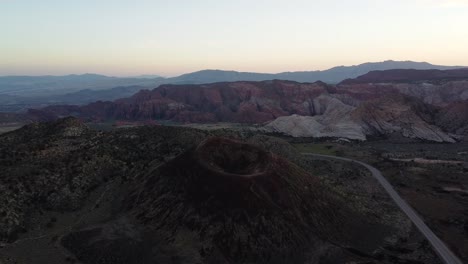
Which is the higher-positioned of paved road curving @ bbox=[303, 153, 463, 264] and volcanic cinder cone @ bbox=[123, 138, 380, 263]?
volcanic cinder cone @ bbox=[123, 138, 380, 263]

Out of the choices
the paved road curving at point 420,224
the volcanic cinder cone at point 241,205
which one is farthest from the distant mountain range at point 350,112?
the volcanic cinder cone at point 241,205

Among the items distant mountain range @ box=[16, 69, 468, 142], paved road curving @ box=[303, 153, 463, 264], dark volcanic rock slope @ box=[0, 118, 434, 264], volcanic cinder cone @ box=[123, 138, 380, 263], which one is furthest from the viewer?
distant mountain range @ box=[16, 69, 468, 142]

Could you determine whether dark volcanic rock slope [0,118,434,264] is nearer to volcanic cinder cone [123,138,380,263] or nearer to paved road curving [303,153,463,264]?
volcanic cinder cone [123,138,380,263]

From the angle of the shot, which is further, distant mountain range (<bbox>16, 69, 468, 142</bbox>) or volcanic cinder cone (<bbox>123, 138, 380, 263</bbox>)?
distant mountain range (<bbox>16, 69, 468, 142</bbox>)

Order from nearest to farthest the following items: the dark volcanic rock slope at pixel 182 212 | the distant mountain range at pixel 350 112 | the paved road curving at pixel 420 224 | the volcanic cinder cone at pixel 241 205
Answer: the dark volcanic rock slope at pixel 182 212
the volcanic cinder cone at pixel 241 205
the paved road curving at pixel 420 224
the distant mountain range at pixel 350 112

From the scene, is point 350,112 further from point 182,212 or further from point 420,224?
point 182,212

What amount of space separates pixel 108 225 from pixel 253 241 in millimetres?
14638

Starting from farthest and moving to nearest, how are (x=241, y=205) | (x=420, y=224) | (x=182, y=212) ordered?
(x=420, y=224) → (x=182, y=212) → (x=241, y=205)

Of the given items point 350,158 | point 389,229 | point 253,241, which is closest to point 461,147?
point 350,158

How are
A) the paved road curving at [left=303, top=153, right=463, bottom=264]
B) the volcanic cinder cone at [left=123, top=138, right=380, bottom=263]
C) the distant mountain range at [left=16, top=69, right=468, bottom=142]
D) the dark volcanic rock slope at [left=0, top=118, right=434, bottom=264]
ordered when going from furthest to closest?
the distant mountain range at [left=16, top=69, right=468, bottom=142], the paved road curving at [left=303, top=153, right=463, bottom=264], the volcanic cinder cone at [left=123, top=138, right=380, bottom=263], the dark volcanic rock slope at [left=0, top=118, right=434, bottom=264]

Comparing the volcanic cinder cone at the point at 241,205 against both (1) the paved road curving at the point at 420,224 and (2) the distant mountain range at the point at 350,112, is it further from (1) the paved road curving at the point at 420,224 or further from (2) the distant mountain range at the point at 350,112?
(2) the distant mountain range at the point at 350,112

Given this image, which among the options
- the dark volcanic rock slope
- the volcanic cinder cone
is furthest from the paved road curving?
the volcanic cinder cone

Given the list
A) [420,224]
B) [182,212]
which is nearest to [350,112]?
[420,224]

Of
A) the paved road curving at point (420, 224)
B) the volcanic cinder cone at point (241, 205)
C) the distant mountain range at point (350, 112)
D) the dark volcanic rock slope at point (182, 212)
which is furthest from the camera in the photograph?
the distant mountain range at point (350, 112)
